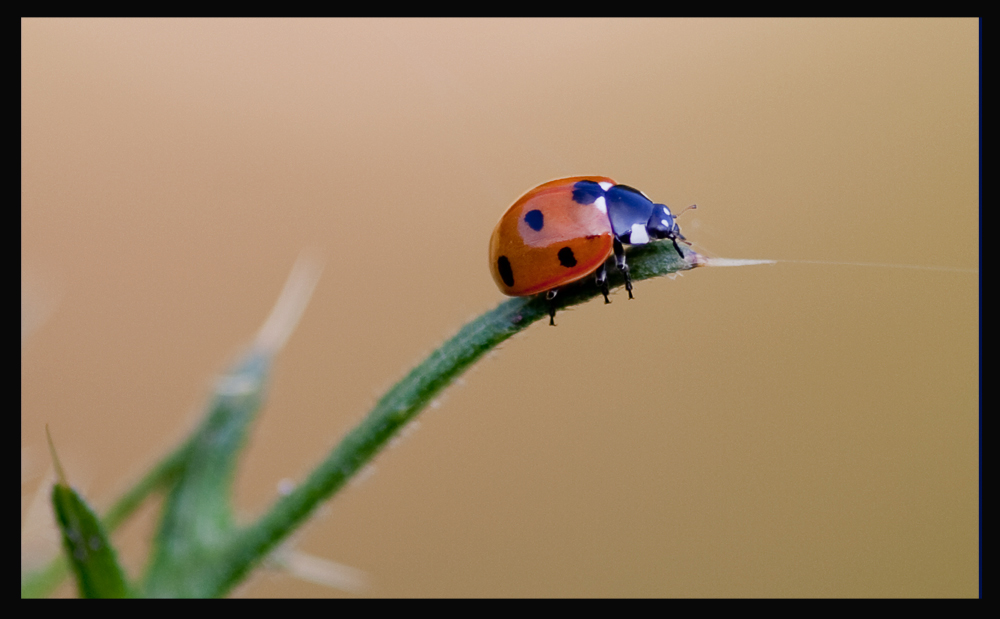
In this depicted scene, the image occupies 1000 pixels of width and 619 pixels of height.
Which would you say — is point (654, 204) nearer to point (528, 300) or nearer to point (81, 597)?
point (528, 300)

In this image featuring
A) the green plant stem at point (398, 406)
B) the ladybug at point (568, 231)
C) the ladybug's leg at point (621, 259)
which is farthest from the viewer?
the ladybug at point (568, 231)

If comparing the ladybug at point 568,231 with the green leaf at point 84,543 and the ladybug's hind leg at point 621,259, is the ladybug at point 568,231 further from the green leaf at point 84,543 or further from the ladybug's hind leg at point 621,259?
the green leaf at point 84,543

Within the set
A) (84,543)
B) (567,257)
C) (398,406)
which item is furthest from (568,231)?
(84,543)

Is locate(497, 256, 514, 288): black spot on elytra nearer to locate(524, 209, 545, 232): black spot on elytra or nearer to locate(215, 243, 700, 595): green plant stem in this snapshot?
locate(524, 209, 545, 232): black spot on elytra

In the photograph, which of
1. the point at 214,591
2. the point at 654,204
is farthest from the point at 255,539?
the point at 654,204

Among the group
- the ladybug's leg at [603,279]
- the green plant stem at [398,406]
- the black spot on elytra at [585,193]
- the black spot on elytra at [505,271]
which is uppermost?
the black spot on elytra at [585,193]

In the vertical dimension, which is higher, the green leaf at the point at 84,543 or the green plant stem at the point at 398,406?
the green plant stem at the point at 398,406

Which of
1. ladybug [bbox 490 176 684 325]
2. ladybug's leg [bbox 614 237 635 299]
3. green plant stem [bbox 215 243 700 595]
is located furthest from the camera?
ladybug [bbox 490 176 684 325]

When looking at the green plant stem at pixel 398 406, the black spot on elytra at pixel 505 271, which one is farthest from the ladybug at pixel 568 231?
the green plant stem at pixel 398 406

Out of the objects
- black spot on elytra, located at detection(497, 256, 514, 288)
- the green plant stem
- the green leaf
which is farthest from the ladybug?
the green leaf

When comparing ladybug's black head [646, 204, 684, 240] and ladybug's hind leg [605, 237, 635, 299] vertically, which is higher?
ladybug's black head [646, 204, 684, 240]
